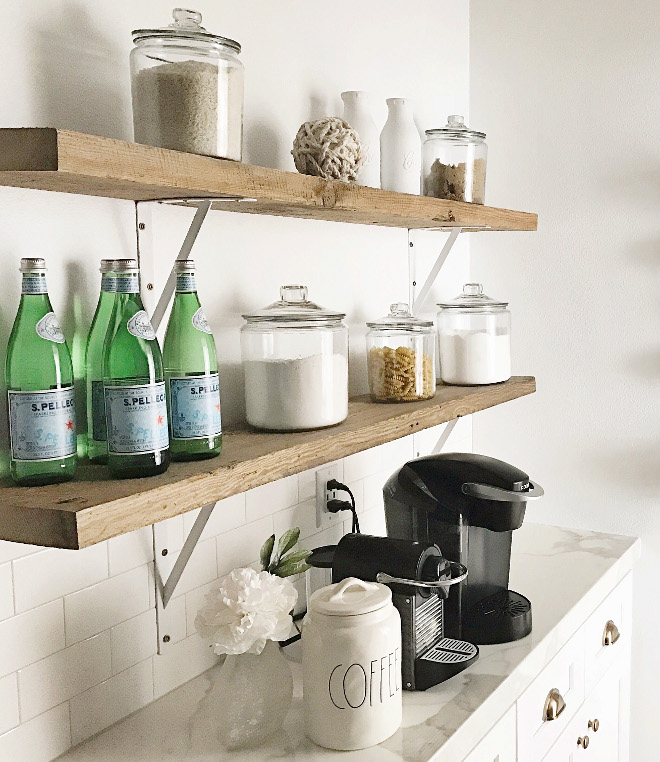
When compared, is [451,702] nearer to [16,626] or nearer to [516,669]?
[516,669]

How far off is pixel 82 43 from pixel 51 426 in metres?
0.58

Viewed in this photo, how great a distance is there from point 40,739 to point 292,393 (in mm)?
633

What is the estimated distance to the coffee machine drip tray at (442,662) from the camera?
4.91 feet

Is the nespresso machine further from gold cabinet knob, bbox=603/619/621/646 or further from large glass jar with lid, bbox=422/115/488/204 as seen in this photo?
large glass jar with lid, bbox=422/115/488/204

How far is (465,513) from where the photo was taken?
1669 mm

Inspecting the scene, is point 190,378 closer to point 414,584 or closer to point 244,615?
point 244,615

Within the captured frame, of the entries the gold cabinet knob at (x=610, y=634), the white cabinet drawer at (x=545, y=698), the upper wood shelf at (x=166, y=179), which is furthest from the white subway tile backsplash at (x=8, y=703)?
the gold cabinet knob at (x=610, y=634)

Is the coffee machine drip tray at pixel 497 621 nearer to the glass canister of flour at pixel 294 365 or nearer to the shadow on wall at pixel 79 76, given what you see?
the glass canister of flour at pixel 294 365

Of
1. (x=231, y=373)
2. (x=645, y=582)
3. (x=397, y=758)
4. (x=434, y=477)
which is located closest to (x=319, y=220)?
(x=231, y=373)

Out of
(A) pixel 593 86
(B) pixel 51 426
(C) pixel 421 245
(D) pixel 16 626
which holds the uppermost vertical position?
(A) pixel 593 86

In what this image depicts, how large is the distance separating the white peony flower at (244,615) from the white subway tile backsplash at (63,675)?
0.58 ft

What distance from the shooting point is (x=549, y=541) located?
2328mm

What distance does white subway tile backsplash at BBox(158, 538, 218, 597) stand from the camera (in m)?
1.46

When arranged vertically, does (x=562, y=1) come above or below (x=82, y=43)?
above
